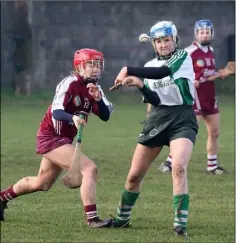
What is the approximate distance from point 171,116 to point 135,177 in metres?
0.66

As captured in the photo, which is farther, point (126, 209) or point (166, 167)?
point (166, 167)

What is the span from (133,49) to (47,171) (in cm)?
2341

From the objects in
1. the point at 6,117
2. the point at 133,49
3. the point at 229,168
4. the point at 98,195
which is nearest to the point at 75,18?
the point at 133,49

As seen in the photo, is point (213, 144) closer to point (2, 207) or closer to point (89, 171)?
point (2, 207)

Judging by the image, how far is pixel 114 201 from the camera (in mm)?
11344

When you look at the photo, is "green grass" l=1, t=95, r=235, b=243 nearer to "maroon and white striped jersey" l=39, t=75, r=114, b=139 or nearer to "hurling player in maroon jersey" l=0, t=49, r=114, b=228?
"hurling player in maroon jersey" l=0, t=49, r=114, b=228

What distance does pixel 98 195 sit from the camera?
38.9 feet

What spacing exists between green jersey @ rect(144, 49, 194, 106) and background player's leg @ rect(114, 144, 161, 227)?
48cm

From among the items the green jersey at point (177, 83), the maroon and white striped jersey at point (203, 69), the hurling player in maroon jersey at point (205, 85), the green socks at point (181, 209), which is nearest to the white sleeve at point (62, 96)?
the green jersey at point (177, 83)

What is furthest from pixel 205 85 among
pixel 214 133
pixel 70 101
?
pixel 70 101

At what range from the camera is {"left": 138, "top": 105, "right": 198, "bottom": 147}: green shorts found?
9336 mm

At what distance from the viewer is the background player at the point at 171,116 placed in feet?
29.7

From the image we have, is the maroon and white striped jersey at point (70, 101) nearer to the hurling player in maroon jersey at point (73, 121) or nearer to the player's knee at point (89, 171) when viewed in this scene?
the hurling player in maroon jersey at point (73, 121)

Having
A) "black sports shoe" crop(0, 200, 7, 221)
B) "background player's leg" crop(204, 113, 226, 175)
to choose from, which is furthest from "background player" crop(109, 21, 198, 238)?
"background player's leg" crop(204, 113, 226, 175)
